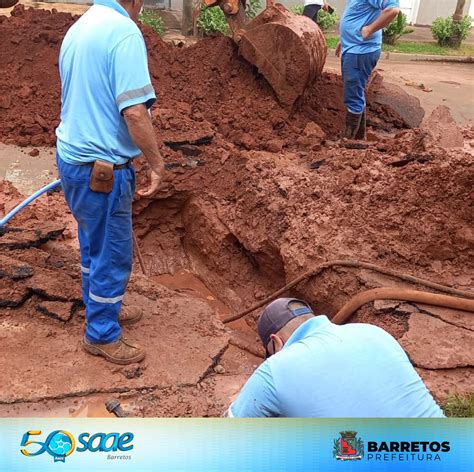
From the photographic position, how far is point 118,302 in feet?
11.3

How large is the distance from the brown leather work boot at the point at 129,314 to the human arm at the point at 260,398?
1.77m

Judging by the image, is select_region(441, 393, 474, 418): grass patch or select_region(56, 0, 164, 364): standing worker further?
select_region(441, 393, 474, 418): grass patch

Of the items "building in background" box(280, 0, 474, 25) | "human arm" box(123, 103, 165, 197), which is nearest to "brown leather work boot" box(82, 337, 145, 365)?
"human arm" box(123, 103, 165, 197)

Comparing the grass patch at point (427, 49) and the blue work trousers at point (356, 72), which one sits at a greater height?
the blue work trousers at point (356, 72)

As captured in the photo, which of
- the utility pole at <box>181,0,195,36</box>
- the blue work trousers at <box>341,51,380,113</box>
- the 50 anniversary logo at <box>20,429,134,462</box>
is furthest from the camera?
the utility pole at <box>181,0,195,36</box>

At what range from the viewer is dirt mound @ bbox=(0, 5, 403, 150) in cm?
676

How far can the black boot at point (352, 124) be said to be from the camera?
6.93 metres

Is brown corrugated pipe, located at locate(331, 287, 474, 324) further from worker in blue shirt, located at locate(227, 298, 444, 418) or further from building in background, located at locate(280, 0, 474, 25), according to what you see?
building in background, located at locate(280, 0, 474, 25)

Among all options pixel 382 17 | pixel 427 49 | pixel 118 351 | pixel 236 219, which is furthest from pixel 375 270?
pixel 427 49

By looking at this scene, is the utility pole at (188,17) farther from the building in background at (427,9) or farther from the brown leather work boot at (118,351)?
the brown leather work boot at (118,351)

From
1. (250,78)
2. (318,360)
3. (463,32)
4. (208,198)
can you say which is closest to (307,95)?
(250,78)

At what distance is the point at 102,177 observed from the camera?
3105 mm

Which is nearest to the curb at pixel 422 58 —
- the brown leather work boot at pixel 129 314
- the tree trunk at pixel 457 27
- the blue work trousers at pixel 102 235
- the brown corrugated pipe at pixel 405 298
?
the tree trunk at pixel 457 27

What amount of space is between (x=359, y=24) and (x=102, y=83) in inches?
165
